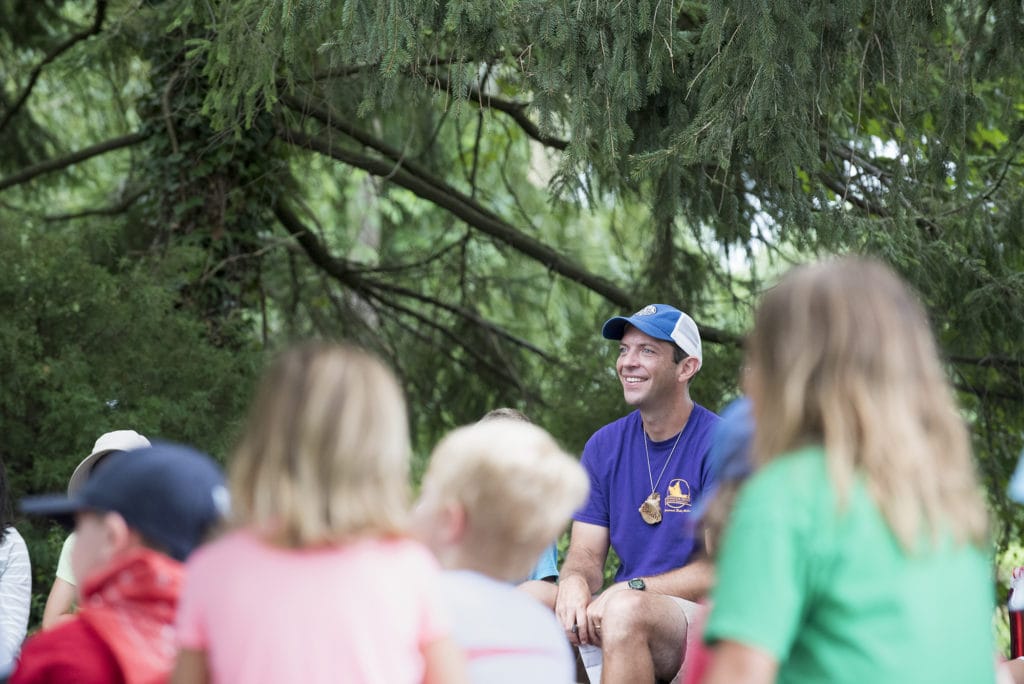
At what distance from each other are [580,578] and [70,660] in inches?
83.2

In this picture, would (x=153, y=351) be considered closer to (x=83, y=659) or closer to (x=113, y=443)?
(x=113, y=443)

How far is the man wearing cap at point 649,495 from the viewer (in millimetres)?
3648

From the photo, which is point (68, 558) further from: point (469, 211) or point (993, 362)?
point (993, 362)

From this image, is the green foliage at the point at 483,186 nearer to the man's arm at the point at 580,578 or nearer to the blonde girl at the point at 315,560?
the man's arm at the point at 580,578

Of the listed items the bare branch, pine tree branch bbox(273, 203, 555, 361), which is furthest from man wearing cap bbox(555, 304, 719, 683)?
the bare branch

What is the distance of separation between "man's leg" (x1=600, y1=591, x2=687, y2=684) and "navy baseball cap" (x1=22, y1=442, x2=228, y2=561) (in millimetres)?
1601

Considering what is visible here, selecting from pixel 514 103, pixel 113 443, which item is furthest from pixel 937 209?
pixel 113 443

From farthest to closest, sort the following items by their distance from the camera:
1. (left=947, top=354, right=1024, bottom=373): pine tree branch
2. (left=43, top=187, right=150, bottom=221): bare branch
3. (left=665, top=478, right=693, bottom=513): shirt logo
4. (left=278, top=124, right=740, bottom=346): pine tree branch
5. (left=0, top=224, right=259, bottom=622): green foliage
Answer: (left=43, top=187, right=150, bottom=221): bare branch → (left=278, top=124, right=740, bottom=346): pine tree branch → (left=947, top=354, right=1024, bottom=373): pine tree branch → (left=0, top=224, right=259, bottom=622): green foliage → (left=665, top=478, right=693, bottom=513): shirt logo

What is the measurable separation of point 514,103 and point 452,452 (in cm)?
475

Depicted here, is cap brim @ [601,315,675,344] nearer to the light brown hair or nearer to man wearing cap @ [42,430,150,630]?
man wearing cap @ [42,430,150,630]

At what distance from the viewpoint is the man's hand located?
366 centimetres

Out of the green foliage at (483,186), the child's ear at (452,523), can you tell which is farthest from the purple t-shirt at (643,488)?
the child's ear at (452,523)

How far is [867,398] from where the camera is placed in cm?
174

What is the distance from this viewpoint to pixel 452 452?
6.78 ft
